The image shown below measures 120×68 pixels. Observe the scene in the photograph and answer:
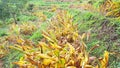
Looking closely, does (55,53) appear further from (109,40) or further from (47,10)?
(47,10)

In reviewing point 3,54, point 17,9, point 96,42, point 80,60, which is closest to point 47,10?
point 17,9

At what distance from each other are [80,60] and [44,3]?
7.92 metres

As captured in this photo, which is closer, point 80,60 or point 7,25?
point 80,60

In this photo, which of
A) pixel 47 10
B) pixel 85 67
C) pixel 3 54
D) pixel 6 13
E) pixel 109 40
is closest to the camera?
pixel 85 67

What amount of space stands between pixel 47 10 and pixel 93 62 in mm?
6267

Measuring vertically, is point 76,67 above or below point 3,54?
above

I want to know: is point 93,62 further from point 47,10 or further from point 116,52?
point 47,10

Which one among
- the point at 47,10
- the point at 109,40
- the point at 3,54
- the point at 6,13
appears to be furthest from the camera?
the point at 47,10

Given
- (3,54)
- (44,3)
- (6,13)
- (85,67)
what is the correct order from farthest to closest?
(44,3) < (6,13) < (3,54) < (85,67)

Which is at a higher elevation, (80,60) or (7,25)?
(80,60)

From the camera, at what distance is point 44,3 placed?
1240cm

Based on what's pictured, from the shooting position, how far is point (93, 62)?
15.7 feet

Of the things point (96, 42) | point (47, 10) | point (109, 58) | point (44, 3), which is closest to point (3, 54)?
point (96, 42)

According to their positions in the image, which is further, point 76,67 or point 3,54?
point 3,54
